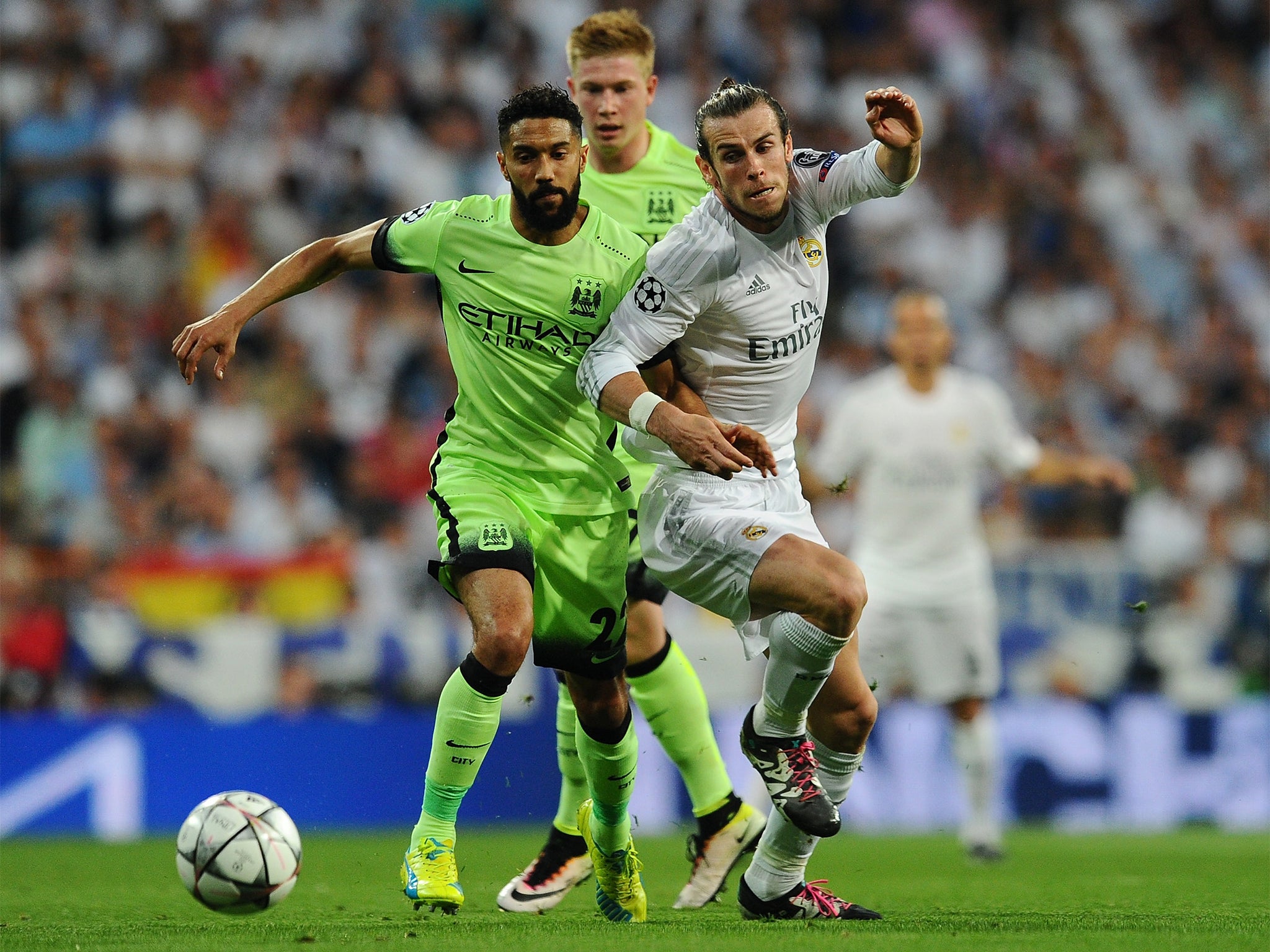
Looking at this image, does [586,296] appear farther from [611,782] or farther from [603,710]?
[611,782]

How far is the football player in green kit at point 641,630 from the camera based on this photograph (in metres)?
6.56

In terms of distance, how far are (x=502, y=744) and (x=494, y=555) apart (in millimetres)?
5210

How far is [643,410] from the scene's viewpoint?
5.23m

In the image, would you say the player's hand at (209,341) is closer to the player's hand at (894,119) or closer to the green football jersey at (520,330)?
the green football jersey at (520,330)

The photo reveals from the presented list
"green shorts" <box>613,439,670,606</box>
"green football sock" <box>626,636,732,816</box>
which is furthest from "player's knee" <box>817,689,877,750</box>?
"green shorts" <box>613,439,670,606</box>

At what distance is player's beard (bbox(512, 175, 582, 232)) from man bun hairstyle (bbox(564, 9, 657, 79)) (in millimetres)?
1143

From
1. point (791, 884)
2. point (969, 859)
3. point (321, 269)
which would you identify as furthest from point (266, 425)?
point (791, 884)

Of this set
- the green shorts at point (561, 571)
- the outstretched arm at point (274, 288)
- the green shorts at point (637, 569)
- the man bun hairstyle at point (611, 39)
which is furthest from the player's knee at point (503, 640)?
the man bun hairstyle at point (611, 39)

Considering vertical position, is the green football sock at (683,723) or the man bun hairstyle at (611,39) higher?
the man bun hairstyle at (611,39)

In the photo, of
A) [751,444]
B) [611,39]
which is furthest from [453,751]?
[611,39]

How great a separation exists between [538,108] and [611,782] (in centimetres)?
229

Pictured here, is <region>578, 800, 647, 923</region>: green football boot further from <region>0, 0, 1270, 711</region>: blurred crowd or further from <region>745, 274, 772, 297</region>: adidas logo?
<region>0, 0, 1270, 711</region>: blurred crowd

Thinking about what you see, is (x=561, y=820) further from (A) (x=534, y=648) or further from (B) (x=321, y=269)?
(B) (x=321, y=269)

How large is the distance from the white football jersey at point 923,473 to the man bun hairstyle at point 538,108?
4.05 metres
